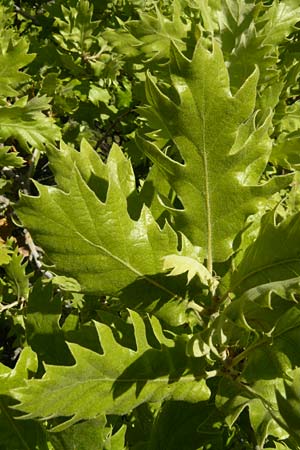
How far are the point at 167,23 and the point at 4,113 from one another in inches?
30.3

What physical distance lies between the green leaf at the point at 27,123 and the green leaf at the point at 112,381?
1.47m

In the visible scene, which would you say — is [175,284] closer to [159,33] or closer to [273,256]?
[273,256]

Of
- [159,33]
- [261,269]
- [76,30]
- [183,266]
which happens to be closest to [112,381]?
[183,266]

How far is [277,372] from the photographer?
4.33 feet

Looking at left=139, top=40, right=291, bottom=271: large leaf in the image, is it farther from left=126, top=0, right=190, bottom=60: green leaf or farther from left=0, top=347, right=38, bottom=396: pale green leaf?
left=126, top=0, right=190, bottom=60: green leaf

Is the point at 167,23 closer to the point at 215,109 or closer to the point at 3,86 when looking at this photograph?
the point at 3,86

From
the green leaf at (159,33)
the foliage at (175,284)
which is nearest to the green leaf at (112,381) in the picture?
the foliage at (175,284)

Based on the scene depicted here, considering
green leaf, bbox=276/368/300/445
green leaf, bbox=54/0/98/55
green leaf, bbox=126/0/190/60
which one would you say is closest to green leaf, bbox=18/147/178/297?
green leaf, bbox=276/368/300/445

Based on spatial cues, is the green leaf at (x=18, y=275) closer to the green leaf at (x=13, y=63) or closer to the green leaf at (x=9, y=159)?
the green leaf at (x=9, y=159)

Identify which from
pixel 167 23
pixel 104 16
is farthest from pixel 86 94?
pixel 167 23

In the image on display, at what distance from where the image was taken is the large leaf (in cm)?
134

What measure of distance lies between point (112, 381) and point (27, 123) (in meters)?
1.63

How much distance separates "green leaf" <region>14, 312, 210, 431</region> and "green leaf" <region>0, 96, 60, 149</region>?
147cm

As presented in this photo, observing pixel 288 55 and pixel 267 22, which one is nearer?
pixel 267 22
